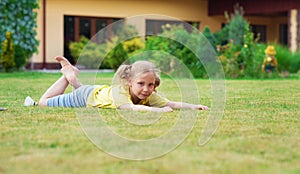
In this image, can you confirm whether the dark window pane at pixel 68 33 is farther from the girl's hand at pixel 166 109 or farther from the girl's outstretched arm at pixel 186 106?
the girl's hand at pixel 166 109

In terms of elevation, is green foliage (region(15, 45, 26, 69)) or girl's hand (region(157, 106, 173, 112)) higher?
green foliage (region(15, 45, 26, 69))

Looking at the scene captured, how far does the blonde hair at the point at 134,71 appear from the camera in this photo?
529 cm

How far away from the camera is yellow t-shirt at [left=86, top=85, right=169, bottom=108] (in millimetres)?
5437

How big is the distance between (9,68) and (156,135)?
43.2ft

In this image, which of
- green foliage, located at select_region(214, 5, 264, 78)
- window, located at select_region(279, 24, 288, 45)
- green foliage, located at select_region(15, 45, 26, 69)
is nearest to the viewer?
green foliage, located at select_region(214, 5, 264, 78)

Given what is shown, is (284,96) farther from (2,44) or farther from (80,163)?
(2,44)

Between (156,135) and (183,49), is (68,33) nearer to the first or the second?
(183,49)

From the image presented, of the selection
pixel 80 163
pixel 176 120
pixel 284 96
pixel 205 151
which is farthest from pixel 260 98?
pixel 80 163

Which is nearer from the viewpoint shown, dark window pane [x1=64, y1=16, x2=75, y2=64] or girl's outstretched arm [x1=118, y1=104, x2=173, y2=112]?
girl's outstretched arm [x1=118, y1=104, x2=173, y2=112]

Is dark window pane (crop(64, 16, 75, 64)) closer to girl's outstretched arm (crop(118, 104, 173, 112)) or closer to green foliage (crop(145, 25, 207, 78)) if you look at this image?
green foliage (crop(145, 25, 207, 78))

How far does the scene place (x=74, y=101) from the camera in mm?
5754

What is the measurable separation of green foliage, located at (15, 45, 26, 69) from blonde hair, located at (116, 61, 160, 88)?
11.6 m

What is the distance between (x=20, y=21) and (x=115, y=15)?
5.76 m

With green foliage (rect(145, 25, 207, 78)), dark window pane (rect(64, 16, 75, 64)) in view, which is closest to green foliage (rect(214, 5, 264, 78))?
green foliage (rect(145, 25, 207, 78))
